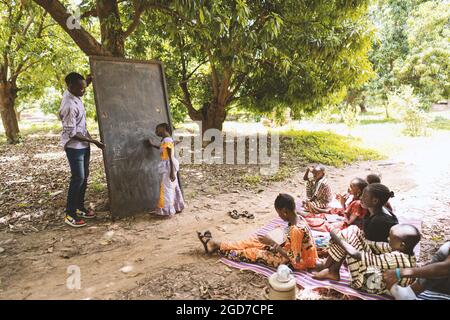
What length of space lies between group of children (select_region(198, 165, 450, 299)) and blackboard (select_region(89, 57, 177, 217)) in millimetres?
1706

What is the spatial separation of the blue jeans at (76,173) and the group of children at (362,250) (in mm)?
1973

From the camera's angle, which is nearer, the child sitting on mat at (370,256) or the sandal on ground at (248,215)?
the child sitting on mat at (370,256)

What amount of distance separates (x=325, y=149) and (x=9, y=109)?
475 inches

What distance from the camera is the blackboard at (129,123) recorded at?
15.0ft

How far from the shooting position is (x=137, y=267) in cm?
340

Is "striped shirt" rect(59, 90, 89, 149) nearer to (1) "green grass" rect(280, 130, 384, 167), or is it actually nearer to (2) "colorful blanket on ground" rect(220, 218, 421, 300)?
(2) "colorful blanket on ground" rect(220, 218, 421, 300)

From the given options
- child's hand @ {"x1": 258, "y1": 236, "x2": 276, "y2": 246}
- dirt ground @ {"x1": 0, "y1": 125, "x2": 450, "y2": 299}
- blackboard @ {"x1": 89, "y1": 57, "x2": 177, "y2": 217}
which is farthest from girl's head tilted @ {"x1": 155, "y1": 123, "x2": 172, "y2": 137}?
child's hand @ {"x1": 258, "y1": 236, "x2": 276, "y2": 246}

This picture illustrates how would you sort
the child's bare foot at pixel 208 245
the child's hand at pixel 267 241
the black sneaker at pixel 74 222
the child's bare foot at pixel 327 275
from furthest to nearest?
1. the black sneaker at pixel 74 222
2. the child's bare foot at pixel 208 245
3. the child's hand at pixel 267 241
4. the child's bare foot at pixel 327 275

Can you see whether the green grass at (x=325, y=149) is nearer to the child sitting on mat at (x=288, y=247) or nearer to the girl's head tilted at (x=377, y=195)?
the girl's head tilted at (x=377, y=195)

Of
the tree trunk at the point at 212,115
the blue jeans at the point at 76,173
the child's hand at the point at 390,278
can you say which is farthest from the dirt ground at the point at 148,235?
the tree trunk at the point at 212,115

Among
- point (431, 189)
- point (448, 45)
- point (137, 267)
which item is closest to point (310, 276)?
point (137, 267)

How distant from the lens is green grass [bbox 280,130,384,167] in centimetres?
887

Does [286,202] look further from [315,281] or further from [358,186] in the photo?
[358,186]
